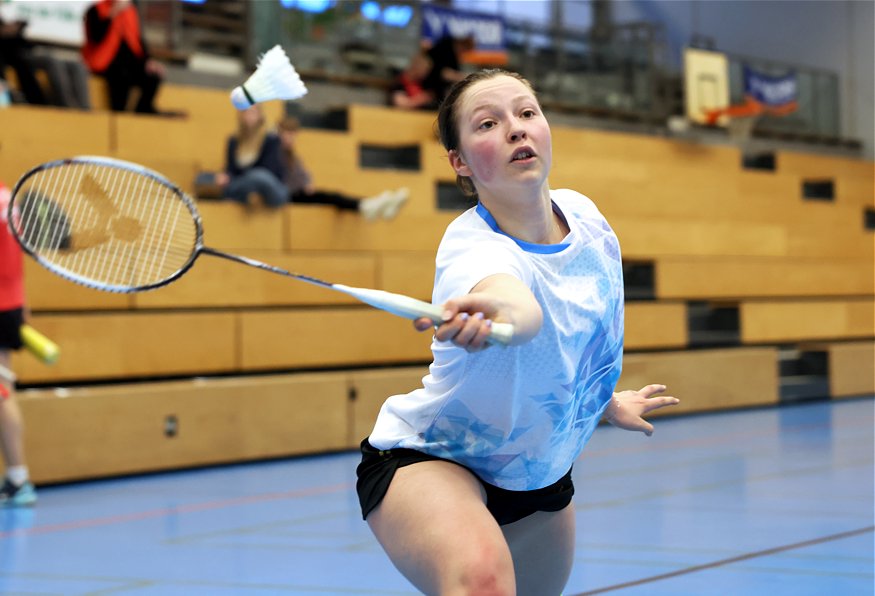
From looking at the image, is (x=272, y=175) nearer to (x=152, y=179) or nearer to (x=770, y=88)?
(x=152, y=179)

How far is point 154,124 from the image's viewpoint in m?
7.48

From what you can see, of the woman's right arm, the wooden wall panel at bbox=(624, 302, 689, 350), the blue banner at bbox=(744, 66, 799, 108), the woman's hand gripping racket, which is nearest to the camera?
the woman's right arm

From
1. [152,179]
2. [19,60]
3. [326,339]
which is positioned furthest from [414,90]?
[152,179]

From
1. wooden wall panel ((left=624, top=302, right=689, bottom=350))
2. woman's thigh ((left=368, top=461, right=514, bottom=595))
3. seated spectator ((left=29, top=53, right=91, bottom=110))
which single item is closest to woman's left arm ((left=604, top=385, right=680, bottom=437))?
woman's thigh ((left=368, top=461, right=514, bottom=595))

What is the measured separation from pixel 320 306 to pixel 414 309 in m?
5.77

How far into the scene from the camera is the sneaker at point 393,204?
Answer: 7.77 metres

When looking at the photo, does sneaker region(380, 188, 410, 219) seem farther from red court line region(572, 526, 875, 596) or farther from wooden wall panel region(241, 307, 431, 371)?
red court line region(572, 526, 875, 596)

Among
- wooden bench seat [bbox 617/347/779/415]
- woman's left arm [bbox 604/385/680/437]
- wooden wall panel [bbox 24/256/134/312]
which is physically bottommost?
wooden bench seat [bbox 617/347/779/415]

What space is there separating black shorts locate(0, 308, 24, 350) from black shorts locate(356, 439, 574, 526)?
11.0 feet

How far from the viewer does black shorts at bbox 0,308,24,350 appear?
5.30 meters

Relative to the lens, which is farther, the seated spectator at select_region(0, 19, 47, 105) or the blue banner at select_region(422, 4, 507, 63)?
the blue banner at select_region(422, 4, 507, 63)

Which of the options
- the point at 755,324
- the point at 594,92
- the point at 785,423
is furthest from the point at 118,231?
the point at 594,92

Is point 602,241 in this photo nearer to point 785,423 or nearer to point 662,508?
point 662,508

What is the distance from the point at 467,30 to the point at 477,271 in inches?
361
